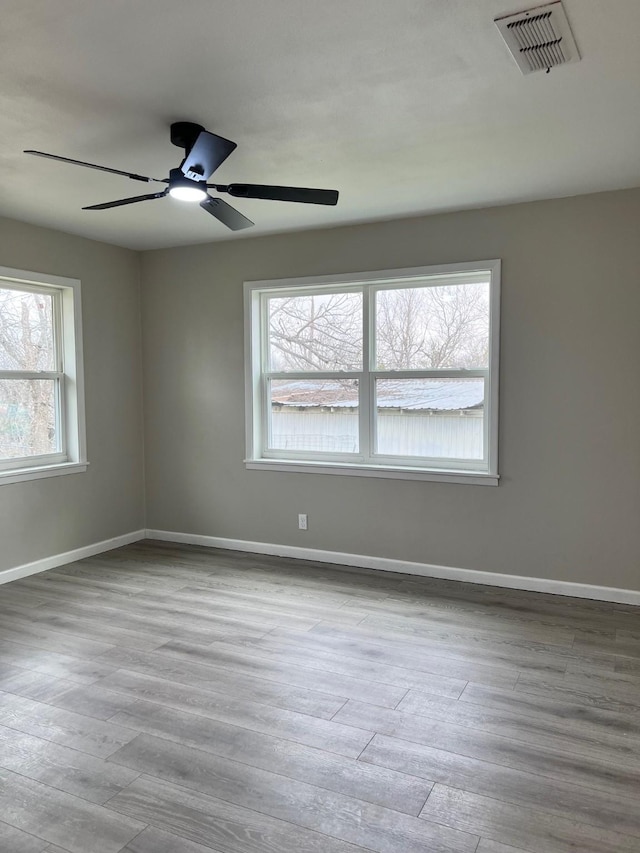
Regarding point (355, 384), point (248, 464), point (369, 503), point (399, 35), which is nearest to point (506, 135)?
point (399, 35)

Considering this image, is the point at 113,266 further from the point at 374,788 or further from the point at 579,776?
the point at 579,776

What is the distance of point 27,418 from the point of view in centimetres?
459

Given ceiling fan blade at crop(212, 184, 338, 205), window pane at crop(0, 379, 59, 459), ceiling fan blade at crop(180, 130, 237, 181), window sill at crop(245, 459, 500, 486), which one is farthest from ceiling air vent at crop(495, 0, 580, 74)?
window pane at crop(0, 379, 59, 459)

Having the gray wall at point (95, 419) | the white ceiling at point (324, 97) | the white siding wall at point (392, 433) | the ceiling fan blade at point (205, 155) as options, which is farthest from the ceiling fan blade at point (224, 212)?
the gray wall at point (95, 419)

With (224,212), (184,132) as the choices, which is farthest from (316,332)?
(184,132)

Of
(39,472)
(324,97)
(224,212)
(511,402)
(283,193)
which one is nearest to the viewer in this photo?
(324,97)

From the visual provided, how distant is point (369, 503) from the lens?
15.1 ft

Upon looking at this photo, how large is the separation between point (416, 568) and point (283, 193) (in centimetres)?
286

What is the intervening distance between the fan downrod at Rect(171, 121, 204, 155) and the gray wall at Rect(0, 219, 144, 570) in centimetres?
215

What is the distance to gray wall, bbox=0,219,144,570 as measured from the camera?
4.42 metres

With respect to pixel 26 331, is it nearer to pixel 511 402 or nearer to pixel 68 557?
pixel 68 557

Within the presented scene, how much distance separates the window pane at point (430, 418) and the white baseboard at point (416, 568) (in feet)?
2.70

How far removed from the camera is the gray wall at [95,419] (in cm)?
442

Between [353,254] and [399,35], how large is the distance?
2510 millimetres
